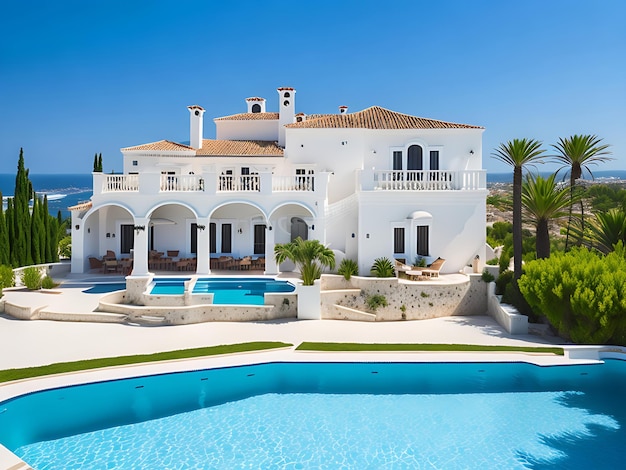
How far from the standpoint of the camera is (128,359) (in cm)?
1644

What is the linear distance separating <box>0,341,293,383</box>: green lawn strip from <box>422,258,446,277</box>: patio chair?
33.4ft

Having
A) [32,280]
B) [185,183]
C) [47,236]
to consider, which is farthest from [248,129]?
[32,280]

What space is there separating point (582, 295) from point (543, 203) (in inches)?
259

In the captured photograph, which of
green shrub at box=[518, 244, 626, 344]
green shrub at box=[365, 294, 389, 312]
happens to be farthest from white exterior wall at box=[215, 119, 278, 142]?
green shrub at box=[518, 244, 626, 344]

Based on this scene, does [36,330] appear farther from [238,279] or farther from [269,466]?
[269,466]

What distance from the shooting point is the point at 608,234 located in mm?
24016

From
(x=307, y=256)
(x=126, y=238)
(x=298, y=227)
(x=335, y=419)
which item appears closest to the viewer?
(x=335, y=419)

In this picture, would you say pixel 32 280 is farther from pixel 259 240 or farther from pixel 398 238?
pixel 398 238

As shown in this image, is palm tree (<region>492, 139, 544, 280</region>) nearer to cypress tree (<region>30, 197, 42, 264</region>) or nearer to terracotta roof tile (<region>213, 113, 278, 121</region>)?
terracotta roof tile (<region>213, 113, 278, 121</region>)

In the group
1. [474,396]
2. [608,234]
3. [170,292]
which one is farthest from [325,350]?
[608,234]

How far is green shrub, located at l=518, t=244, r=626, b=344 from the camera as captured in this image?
1764 cm

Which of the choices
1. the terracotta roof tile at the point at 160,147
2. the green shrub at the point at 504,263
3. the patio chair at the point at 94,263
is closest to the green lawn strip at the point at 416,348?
the green shrub at the point at 504,263

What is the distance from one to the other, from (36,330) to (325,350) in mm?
11606

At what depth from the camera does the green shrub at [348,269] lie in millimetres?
25125
